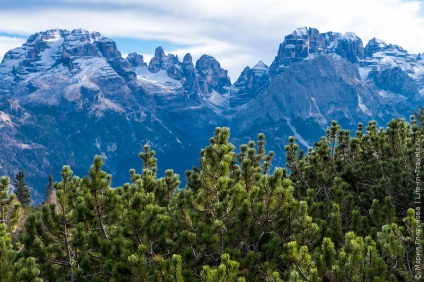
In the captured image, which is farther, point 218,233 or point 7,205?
point 7,205

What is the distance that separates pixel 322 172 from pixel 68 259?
1240cm

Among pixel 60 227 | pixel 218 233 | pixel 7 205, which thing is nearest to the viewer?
pixel 218 233

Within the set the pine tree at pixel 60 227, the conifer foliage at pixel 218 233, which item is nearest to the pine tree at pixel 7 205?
the conifer foliage at pixel 218 233

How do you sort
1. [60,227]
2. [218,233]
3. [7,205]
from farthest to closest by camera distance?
[7,205] → [60,227] → [218,233]

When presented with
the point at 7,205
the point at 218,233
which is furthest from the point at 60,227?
the point at 7,205

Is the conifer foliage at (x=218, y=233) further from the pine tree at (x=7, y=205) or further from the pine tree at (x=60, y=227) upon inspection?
the pine tree at (x=7, y=205)

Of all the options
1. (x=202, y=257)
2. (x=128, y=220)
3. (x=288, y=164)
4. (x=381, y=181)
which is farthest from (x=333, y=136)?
(x=128, y=220)

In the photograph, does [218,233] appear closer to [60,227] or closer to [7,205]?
[60,227]

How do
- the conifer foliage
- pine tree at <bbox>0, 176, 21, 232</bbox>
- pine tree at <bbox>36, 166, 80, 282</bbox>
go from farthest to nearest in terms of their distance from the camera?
pine tree at <bbox>0, 176, 21, 232</bbox> < pine tree at <bbox>36, 166, 80, 282</bbox> < the conifer foliage

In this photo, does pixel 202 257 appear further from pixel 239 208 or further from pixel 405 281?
pixel 405 281

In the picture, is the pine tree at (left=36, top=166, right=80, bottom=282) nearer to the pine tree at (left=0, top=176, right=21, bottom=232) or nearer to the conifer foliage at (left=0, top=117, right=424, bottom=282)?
the conifer foliage at (left=0, top=117, right=424, bottom=282)

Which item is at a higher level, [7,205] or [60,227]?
[60,227]

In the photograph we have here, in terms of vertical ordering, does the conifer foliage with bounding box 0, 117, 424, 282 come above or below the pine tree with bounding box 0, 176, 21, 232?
above

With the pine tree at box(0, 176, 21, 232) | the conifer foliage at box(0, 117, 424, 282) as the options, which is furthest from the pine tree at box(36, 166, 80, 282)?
the pine tree at box(0, 176, 21, 232)
